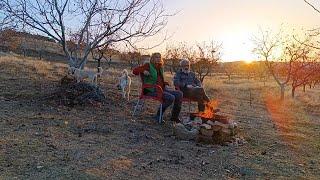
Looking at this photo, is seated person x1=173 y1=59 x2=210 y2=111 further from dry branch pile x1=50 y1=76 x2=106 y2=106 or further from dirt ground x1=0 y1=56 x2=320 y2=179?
dry branch pile x1=50 y1=76 x2=106 y2=106

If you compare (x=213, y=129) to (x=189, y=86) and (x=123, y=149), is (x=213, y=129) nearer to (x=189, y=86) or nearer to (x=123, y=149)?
(x=123, y=149)

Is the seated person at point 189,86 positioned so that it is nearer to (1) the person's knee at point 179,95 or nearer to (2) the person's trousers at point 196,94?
(2) the person's trousers at point 196,94

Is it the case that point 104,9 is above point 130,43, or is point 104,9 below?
above

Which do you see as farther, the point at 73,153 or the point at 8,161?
the point at 73,153

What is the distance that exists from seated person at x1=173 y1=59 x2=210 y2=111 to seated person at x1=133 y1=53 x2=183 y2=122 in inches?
14.1

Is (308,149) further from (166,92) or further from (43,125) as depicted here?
(43,125)

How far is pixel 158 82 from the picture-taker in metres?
8.53

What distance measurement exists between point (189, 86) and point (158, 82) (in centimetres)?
67

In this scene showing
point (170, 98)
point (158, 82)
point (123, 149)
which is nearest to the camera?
point (123, 149)

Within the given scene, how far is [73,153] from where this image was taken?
5.59 m

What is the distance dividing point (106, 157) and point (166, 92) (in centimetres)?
298

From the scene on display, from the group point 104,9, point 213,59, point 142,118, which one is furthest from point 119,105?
point 213,59

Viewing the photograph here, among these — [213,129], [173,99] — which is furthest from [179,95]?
[213,129]

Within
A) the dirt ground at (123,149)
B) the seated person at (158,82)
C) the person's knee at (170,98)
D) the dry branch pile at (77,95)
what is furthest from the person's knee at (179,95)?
the dry branch pile at (77,95)
